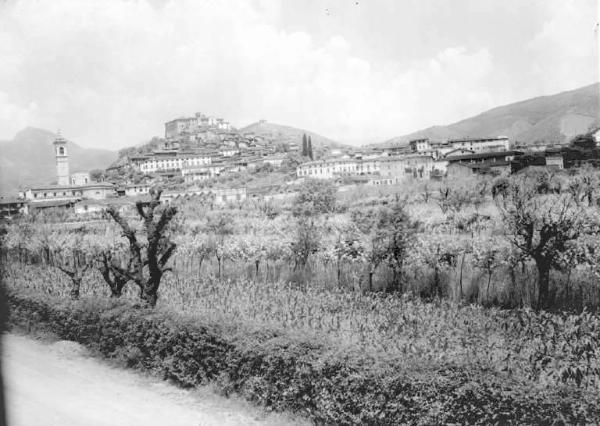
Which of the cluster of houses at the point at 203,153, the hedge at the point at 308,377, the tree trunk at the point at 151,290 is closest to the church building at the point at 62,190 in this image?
the cluster of houses at the point at 203,153

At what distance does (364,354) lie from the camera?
8.12 m

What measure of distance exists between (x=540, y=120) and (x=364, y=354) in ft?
476

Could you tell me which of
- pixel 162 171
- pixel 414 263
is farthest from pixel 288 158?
pixel 414 263

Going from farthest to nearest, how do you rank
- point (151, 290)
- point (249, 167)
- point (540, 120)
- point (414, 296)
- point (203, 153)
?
point (540, 120)
point (203, 153)
point (249, 167)
point (414, 296)
point (151, 290)

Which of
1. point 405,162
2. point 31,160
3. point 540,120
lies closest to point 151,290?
point 31,160

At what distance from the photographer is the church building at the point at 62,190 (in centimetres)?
7625

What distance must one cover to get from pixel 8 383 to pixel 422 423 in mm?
7968

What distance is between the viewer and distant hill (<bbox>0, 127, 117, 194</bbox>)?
34.5 m

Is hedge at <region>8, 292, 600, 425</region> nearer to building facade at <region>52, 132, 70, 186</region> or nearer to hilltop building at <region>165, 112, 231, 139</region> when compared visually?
building facade at <region>52, 132, 70, 186</region>

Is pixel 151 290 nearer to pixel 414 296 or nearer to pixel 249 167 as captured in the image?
pixel 414 296

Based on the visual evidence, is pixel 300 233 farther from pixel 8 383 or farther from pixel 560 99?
pixel 560 99

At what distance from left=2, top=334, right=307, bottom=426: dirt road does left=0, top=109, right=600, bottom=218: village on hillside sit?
131 ft

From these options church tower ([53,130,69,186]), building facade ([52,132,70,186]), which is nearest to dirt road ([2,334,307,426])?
church tower ([53,130,69,186])

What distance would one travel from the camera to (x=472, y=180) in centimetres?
5419
